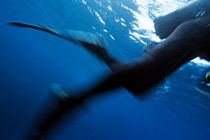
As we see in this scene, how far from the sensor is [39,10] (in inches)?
1128

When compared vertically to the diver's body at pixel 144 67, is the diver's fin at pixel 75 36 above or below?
above

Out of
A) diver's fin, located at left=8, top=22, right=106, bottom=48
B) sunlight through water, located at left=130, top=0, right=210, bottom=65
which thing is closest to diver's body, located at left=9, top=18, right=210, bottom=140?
diver's fin, located at left=8, top=22, right=106, bottom=48

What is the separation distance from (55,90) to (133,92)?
33.5 inches

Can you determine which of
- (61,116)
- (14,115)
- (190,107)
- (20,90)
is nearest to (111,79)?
(61,116)

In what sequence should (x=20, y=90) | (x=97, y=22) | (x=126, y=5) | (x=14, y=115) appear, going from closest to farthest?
(x=126, y=5), (x=97, y=22), (x=14, y=115), (x=20, y=90)

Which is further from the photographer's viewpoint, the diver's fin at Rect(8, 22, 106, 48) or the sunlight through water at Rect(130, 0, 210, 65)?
the sunlight through water at Rect(130, 0, 210, 65)

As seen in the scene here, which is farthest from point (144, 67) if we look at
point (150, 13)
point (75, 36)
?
point (150, 13)

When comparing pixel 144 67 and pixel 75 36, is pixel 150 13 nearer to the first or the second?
pixel 144 67

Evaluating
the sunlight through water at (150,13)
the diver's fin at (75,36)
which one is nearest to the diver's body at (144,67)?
the diver's fin at (75,36)

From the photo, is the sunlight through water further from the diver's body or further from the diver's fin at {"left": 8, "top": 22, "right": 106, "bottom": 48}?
the diver's fin at {"left": 8, "top": 22, "right": 106, "bottom": 48}

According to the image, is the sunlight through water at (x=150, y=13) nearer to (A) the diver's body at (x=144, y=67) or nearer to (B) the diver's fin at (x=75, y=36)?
(A) the diver's body at (x=144, y=67)

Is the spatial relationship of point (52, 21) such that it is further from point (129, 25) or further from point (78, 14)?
point (129, 25)

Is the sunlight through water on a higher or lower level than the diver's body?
higher

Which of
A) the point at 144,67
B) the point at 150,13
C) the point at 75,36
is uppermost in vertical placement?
the point at 150,13
